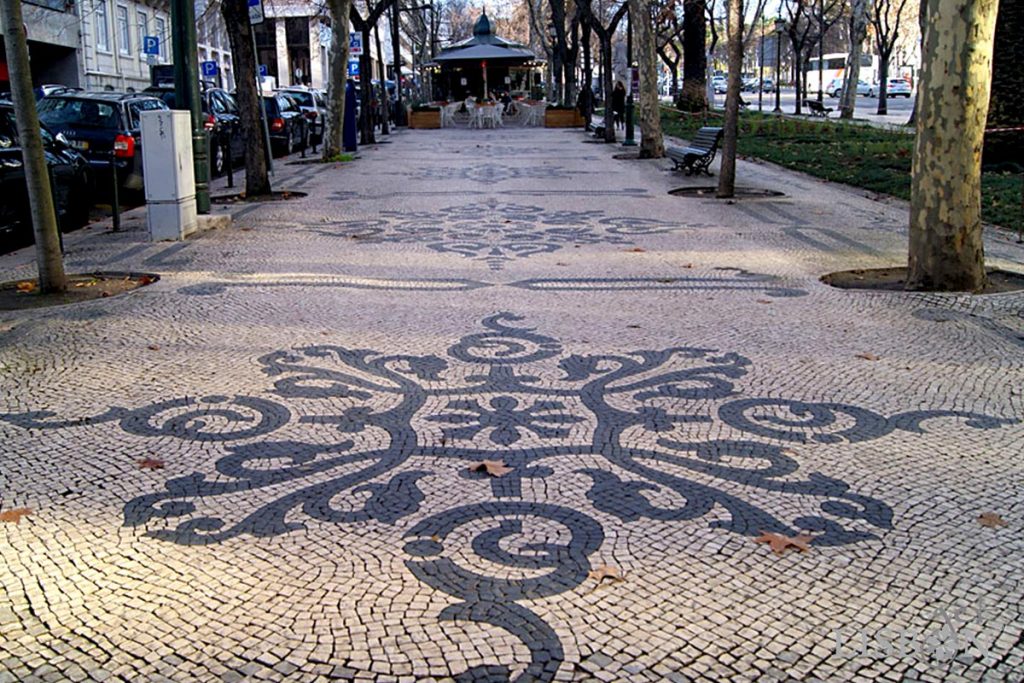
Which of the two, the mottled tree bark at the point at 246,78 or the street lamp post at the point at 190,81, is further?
the mottled tree bark at the point at 246,78

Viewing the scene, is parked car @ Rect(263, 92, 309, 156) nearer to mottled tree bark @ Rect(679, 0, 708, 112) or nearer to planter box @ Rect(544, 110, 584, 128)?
planter box @ Rect(544, 110, 584, 128)

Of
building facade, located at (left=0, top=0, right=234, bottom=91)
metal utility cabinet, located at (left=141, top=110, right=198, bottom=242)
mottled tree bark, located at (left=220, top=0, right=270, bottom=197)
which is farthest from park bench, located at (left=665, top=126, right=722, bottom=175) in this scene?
building facade, located at (left=0, top=0, right=234, bottom=91)

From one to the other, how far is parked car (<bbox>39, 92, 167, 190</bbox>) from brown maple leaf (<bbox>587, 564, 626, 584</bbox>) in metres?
14.6

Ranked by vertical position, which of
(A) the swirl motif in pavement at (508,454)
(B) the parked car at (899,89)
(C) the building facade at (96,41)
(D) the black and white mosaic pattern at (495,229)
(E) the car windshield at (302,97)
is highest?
(C) the building facade at (96,41)

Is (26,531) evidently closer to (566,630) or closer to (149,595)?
(149,595)

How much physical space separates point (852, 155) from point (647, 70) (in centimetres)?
463

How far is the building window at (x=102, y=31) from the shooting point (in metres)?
43.7

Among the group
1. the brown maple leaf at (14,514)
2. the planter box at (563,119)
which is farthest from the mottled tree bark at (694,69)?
the brown maple leaf at (14,514)

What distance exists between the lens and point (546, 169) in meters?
22.0

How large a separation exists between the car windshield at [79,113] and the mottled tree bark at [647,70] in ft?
36.0

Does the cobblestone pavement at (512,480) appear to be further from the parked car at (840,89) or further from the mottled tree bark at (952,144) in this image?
the parked car at (840,89)

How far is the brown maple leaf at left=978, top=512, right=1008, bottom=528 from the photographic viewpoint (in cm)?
411

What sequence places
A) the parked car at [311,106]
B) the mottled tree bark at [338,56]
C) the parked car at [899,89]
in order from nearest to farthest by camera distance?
the mottled tree bark at [338,56]
the parked car at [311,106]
the parked car at [899,89]

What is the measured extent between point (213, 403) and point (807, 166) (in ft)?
56.6
